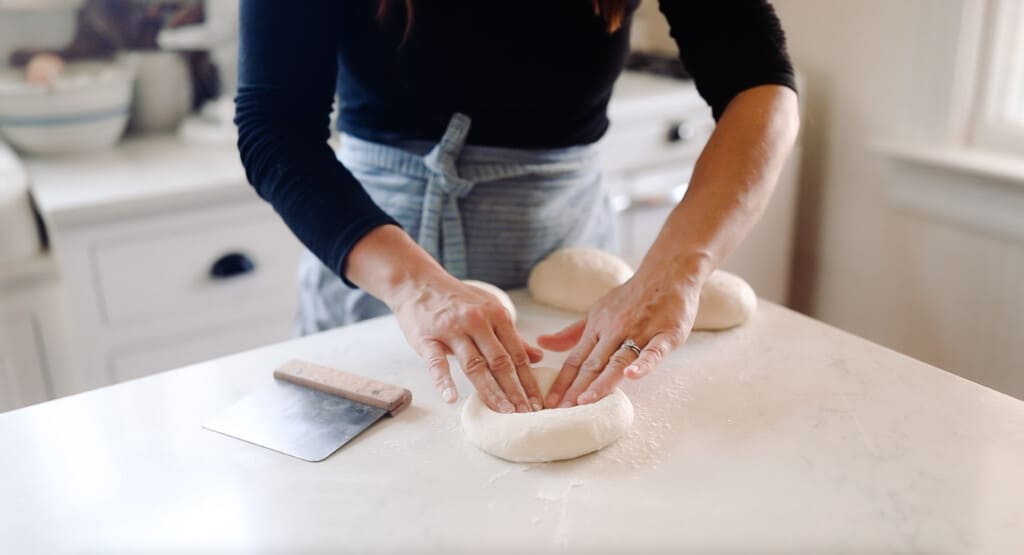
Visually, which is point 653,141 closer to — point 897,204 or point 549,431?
point 897,204

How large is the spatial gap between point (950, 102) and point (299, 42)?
4.08 feet

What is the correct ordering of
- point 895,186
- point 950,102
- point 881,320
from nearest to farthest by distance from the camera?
1. point 950,102
2. point 895,186
3. point 881,320

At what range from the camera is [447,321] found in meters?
0.78

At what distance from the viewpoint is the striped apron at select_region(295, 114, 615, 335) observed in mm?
972

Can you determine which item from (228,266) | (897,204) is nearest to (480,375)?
(228,266)

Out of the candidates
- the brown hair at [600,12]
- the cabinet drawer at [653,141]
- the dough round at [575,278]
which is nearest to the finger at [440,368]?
the dough round at [575,278]

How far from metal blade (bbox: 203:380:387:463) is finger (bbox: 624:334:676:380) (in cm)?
21

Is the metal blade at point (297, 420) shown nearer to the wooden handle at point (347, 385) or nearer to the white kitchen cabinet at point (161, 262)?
the wooden handle at point (347, 385)

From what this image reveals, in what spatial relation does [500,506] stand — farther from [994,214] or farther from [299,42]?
[994,214]

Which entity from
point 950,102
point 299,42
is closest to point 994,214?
point 950,102

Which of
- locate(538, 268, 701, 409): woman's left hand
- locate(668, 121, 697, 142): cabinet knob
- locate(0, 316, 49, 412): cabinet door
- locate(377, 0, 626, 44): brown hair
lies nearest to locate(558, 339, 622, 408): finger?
locate(538, 268, 701, 409): woman's left hand

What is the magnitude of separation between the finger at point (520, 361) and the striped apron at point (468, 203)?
0.24m

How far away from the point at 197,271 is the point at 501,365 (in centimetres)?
86

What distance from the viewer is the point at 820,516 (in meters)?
0.60
